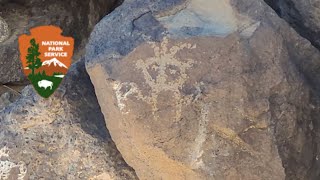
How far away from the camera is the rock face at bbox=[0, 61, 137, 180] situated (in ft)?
4.25

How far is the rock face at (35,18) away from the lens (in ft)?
7.52

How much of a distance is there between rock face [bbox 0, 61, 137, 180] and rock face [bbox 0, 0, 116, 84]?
0.99m

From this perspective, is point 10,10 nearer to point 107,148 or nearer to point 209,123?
point 107,148

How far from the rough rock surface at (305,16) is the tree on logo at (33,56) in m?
0.63

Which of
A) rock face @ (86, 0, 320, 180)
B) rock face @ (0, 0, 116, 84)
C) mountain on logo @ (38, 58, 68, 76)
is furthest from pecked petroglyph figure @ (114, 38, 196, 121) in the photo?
rock face @ (0, 0, 116, 84)

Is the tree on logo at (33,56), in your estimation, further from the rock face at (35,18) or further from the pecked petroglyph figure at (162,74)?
the rock face at (35,18)

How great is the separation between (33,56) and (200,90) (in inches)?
14.8

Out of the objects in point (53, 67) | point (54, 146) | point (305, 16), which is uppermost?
point (305, 16)

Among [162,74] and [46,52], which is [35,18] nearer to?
[46,52]

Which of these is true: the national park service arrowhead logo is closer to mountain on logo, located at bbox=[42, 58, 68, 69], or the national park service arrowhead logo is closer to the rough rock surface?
mountain on logo, located at bbox=[42, 58, 68, 69]

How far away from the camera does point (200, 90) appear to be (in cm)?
113

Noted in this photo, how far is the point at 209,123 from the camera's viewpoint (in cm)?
114

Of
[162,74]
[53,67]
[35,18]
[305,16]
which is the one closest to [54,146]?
[53,67]

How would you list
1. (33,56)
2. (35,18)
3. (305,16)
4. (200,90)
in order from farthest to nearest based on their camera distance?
(35,18)
(305,16)
(33,56)
(200,90)
